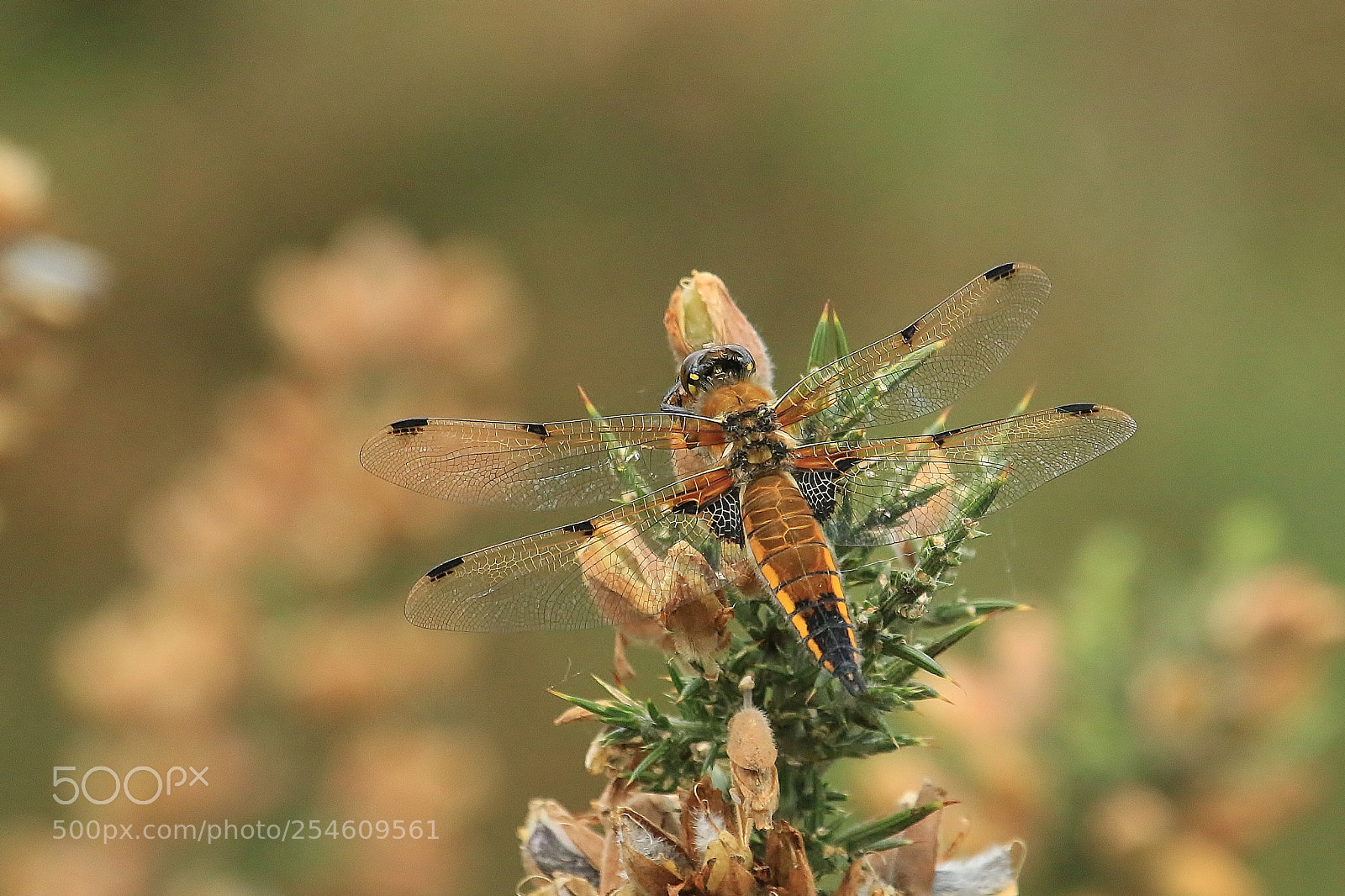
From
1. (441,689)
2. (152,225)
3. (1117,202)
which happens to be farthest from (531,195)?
(441,689)

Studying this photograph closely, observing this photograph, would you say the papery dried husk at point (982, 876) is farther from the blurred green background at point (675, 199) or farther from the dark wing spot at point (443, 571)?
the blurred green background at point (675, 199)

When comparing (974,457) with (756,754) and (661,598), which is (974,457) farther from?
(756,754)

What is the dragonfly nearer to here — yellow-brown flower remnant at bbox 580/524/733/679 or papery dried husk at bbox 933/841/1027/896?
yellow-brown flower remnant at bbox 580/524/733/679

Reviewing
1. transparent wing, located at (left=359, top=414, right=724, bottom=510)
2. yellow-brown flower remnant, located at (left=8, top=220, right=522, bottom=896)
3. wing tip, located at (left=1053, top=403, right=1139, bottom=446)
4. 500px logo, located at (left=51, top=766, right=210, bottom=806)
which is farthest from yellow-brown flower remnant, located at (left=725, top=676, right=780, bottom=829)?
500px logo, located at (left=51, top=766, right=210, bottom=806)

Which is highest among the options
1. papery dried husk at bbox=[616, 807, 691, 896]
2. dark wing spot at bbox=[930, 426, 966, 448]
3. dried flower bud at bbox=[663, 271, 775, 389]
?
dried flower bud at bbox=[663, 271, 775, 389]

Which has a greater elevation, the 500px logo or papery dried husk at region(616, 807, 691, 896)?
the 500px logo

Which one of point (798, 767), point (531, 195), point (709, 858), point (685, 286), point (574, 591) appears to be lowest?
point (709, 858)

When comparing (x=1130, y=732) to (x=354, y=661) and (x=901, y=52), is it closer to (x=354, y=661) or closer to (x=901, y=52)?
(x=354, y=661)

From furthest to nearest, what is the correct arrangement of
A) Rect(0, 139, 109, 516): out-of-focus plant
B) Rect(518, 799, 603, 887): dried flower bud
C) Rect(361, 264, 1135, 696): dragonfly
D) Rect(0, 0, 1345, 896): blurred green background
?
Rect(0, 0, 1345, 896): blurred green background < Rect(0, 139, 109, 516): out-of-focus plant < Rect(361, 264, 1135, 696): dragonfly < Rect(518, 799, 603, 887): dried flower bud
